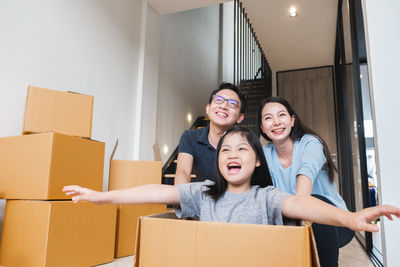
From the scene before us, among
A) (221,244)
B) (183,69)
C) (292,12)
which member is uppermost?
(292,12)

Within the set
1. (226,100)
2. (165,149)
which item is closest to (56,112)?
(226,100)

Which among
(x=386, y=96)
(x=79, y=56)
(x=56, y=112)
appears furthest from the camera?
(x=79, y=56)

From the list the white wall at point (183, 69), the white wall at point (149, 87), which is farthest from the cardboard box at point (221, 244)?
the white wall at point (183, 69)

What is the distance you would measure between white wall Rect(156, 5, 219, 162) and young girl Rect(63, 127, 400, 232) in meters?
2.90

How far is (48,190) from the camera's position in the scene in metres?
1.57

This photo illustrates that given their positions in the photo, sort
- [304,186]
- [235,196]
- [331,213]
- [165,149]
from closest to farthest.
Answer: [331,213]
[235,196]
[304,186]
[165,149]

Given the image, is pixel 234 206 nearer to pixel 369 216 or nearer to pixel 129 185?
pixel 369 216

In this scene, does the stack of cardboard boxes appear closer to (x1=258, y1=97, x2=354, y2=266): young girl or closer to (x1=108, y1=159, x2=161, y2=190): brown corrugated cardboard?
(x1=108, y1=159, x2=161, y2=190): brown corrugated cardboard

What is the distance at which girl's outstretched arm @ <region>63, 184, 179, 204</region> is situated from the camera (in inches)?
31.2

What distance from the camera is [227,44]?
713 cm

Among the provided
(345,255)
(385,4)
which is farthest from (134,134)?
(385,4)

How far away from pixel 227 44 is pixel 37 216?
6267mm

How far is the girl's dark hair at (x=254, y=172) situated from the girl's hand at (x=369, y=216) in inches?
17.3

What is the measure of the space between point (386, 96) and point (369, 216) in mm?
1081
